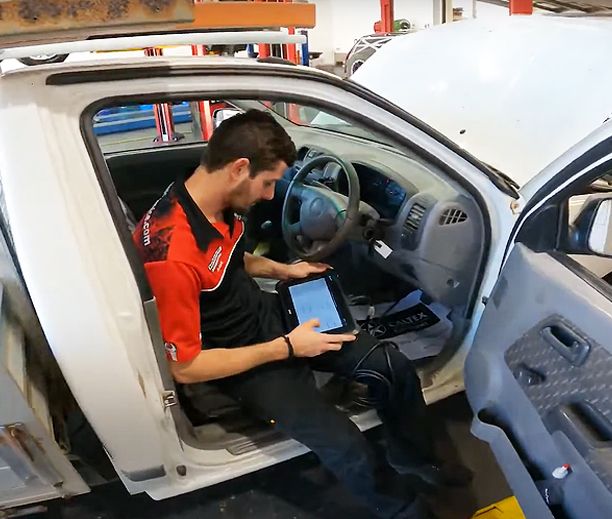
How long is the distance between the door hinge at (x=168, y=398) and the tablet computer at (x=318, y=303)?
0.43m

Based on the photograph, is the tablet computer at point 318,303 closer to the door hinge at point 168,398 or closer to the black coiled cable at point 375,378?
the black coiled cable at point 375,378

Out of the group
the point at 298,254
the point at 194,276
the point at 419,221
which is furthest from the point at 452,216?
the point at 194,276

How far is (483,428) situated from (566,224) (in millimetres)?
526

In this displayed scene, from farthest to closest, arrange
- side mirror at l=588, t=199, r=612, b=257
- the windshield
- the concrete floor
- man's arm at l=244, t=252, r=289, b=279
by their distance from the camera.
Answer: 1. the windshield
2. man's arm at l=244, t=252, r=289, b=279
3. the concrete floor
4. side mirror at l=588, t=199, r=612, b=257

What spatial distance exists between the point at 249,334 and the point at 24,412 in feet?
1.93

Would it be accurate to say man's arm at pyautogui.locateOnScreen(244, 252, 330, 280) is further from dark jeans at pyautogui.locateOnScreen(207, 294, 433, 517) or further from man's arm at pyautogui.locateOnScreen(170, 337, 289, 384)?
man's arm at pyautogui.locateOnScreen(170, 337, 289, 384)

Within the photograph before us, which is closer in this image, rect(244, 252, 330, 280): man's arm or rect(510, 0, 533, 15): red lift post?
rect(244, 252, 330, 280): man's arm

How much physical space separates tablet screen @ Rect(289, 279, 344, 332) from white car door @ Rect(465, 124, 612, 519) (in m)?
0.40

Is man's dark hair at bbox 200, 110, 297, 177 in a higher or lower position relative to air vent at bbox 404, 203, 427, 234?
higher

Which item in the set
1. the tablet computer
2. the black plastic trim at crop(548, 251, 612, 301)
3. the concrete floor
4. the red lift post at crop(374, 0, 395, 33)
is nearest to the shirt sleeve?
the tablet computer

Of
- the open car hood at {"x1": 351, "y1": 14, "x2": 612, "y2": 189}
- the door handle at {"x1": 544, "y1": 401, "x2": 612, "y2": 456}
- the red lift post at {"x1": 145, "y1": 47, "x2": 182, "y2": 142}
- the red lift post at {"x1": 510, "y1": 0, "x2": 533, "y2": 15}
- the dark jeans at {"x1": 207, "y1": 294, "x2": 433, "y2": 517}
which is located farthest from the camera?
the red lift post at {"x1": 145, "y1": 47, "x2": 182, "y2": 142}

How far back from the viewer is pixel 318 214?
6.30 ft

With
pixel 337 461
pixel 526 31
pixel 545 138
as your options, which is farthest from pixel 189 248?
pixel 526 31

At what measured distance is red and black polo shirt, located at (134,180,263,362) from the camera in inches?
49.8
